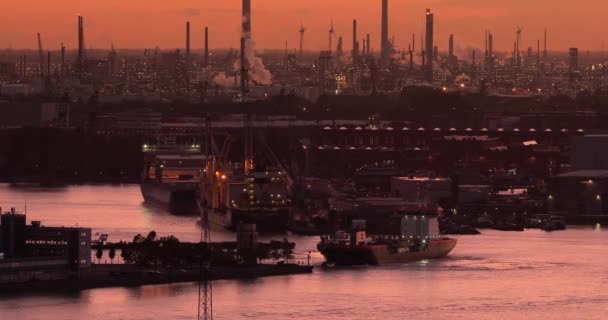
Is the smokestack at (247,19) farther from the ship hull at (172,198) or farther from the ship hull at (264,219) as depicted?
the ship hull at (264,219)

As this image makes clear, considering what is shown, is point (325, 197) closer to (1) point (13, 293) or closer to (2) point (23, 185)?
(2) point (23, 185)

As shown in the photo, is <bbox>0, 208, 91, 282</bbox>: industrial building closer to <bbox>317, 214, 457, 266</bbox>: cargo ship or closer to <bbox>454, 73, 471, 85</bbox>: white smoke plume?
<bbox>317, 214, 457, 266</bbox>: cargo ship

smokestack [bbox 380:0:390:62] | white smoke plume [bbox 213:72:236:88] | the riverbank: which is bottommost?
the riverbank

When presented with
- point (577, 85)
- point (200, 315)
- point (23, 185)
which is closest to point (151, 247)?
point (200, 315)

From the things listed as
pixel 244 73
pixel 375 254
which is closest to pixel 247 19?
pixel 244 73

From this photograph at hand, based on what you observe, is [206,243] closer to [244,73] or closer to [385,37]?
[244,73]

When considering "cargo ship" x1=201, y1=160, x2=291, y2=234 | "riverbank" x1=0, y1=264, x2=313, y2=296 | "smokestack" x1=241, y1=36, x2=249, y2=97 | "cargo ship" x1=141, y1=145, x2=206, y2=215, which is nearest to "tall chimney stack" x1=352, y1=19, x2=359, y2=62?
"smokestack" x1=241, y1=36, x2=249, y2=97
